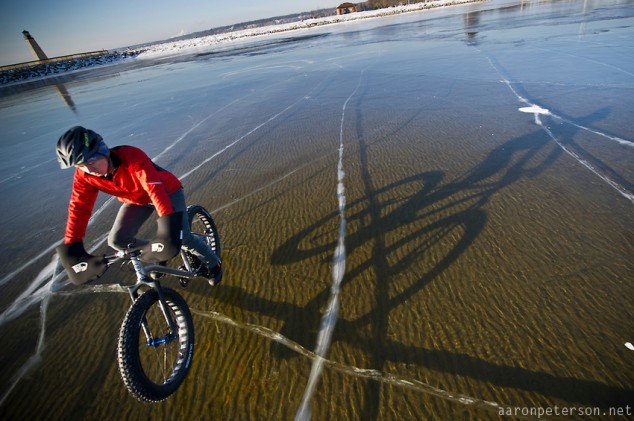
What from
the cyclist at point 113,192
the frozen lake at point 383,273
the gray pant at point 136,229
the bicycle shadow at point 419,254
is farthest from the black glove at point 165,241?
the bicycle shadow at point 419,254

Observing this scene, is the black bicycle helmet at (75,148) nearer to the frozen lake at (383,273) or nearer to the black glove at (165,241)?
the black glove at (165,241)

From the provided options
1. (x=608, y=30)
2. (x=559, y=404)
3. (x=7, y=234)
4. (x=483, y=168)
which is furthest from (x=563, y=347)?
(x=608, y=30)

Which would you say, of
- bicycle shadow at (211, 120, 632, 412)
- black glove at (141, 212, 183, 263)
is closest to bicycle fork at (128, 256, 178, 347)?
black glove at (141, 212, 183, 263)

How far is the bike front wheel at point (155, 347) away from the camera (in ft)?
8.48

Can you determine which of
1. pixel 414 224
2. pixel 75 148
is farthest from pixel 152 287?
pixel 414 224

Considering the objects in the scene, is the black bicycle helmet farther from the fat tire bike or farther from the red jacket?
the fat tire bike

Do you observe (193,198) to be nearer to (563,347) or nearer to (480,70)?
(563,347)

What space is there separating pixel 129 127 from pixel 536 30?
2680 cm

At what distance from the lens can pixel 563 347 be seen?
291 centimetres

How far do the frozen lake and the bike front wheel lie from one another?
0.25 meters

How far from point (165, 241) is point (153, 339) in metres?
0.98

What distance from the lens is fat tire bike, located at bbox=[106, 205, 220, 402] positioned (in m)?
2.60

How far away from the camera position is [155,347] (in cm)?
308

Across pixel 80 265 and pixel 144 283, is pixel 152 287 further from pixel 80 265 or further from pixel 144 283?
pixel 80 265
